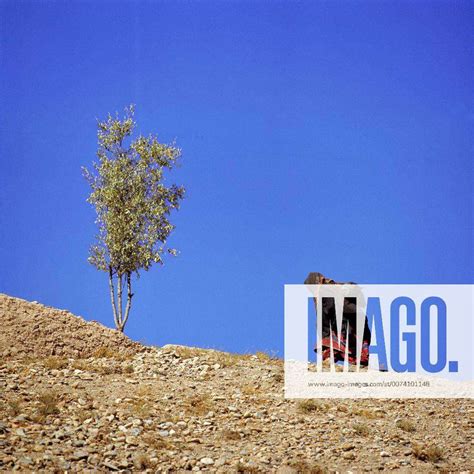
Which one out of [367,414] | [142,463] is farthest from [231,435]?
[367,414]

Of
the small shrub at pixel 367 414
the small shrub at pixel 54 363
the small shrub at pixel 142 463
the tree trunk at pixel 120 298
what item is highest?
the tree trunk at pixel 120 298

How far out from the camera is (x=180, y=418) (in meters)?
15.2

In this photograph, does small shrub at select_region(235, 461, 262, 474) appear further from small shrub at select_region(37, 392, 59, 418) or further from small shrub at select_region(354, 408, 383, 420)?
small shrub at select_region(354, 408, 383, 420)

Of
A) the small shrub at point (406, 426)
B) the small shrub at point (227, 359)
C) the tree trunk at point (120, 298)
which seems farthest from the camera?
the tree trunk at point (120, 298)

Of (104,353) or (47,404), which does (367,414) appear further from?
(104,353)

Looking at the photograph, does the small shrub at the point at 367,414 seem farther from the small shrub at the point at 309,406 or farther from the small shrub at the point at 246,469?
the small shrub at the point at 246,469

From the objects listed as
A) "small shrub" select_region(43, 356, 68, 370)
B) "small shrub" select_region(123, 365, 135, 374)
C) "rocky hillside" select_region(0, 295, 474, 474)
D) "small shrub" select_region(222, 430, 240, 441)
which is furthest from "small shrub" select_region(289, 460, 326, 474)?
"small shrub" select_region(43, 356, 68, 370)

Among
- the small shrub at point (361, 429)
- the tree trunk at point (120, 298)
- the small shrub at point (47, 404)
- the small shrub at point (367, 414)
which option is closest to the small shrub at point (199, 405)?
the small shrub at point (47, 404)

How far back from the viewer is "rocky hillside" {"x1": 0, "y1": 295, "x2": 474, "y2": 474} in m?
13.1

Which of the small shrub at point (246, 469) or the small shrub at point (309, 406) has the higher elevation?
the small shrub at point (309, 406)

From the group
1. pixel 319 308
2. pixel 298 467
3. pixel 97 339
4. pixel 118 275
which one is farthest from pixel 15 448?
pixel 118 275

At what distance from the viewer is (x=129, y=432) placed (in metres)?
14.0

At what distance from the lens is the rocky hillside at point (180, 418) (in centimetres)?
1309

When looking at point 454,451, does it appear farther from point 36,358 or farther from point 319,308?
point 36,358
